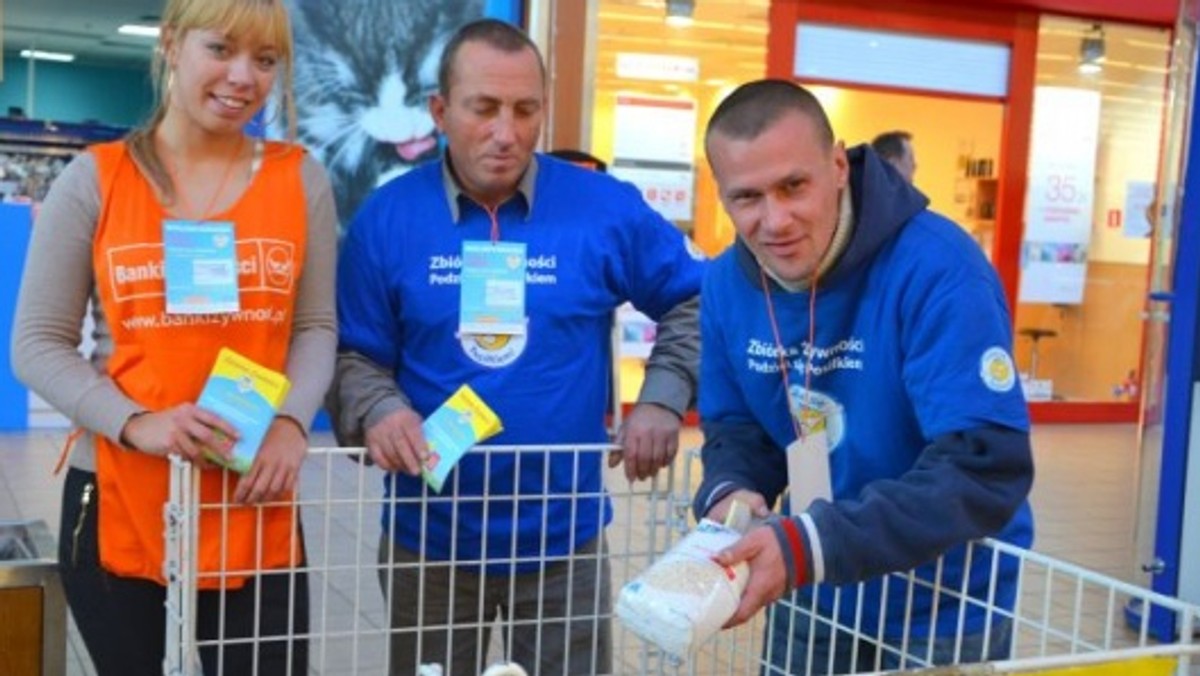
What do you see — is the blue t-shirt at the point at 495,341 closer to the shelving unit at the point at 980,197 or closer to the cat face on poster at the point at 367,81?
the cat face on poster at the point at 367,81

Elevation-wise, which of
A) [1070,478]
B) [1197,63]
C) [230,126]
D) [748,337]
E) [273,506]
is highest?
[1197,63]

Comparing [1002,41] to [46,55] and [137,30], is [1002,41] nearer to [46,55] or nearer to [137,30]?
[137,30]

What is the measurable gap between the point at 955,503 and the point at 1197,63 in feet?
12.5

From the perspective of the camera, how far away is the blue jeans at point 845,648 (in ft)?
5.44

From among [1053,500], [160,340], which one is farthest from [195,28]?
[1053,500]

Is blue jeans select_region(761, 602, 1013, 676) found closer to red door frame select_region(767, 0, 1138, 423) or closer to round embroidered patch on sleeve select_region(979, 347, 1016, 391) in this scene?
round embroidered patch on sleeve select_region(979, 347, 1016, 391)

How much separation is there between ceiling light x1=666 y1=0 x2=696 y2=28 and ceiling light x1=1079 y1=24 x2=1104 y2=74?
3322 millimetres

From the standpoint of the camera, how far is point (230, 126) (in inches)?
75.2

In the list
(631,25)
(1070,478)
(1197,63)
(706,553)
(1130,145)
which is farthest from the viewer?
(1130,145)

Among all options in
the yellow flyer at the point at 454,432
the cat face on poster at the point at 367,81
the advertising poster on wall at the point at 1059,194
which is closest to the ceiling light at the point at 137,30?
the cat face on poster at the point at 367,81

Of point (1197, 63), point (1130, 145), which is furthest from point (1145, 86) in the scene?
point (1197, 63)

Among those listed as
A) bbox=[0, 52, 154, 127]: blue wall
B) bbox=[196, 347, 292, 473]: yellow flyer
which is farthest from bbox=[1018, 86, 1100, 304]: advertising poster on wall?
bbox=[0, 52, 154, 127]: blue wall

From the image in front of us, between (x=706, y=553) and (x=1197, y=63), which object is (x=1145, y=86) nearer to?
(x=1197, y=63)

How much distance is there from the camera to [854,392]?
1.70 metres
